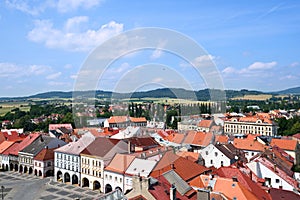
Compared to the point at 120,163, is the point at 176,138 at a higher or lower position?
higher

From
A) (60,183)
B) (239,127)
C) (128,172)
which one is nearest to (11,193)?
(60,183)

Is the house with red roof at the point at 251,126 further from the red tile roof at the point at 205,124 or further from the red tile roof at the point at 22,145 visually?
the red tile roof at the point at 22,145

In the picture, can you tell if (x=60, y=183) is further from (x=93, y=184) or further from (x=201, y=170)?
(x=201, y=170)

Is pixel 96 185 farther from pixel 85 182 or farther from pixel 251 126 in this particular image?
pixel 251 126

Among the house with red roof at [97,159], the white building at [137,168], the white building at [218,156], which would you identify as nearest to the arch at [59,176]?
the house with red roof at [97,159]

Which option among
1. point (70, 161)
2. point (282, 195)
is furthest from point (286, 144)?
point (70, 161)

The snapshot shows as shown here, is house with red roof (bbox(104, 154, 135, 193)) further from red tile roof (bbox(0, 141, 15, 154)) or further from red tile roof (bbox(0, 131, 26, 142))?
red tile roof (bbox(0, 131, 26, 142))
